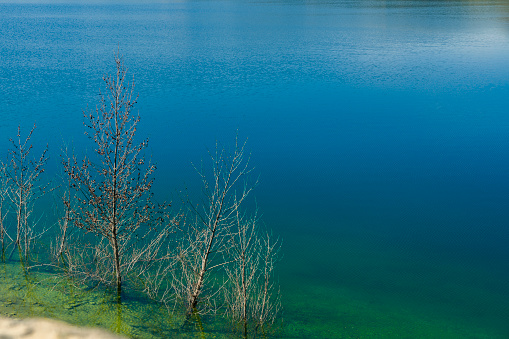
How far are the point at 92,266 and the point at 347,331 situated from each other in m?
4.83

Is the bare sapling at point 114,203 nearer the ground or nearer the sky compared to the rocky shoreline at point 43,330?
nearer the sky

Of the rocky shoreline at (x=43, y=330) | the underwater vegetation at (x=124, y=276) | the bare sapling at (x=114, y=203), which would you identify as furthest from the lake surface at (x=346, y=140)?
the rocky shoreline at (x=43, y=330)

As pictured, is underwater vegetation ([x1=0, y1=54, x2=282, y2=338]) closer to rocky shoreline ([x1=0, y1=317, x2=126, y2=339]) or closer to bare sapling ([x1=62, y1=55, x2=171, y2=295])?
Answer: bare sapling ([x1=62, y1=55, x2=171, y2=295])

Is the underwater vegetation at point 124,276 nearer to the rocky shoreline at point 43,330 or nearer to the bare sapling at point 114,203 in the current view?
the bare sapling at point 114,203

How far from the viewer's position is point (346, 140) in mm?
17000

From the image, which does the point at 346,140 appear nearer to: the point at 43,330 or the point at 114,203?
the point at 114,203

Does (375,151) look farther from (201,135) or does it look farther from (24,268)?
(24,268)

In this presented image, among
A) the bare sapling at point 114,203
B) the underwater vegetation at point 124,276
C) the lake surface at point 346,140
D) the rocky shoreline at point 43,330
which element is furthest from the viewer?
the lake surface at point 346,140

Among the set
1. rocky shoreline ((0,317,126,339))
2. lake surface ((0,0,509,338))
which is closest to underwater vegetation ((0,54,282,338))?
rocky shoreline ((0,317,126,339))

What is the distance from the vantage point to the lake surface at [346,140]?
968cm

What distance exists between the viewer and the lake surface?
968cm

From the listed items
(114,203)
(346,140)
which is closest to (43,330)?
(114,203)

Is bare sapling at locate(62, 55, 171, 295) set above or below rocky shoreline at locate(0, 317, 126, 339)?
above

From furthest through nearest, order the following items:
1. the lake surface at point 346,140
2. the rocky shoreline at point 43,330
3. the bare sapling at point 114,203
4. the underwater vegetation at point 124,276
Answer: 1. the lake surface at point 346,140
2. the underwater vegetation at point 124,276
3. the bare sapling at point 114,203
4. the rocky shoreline at point 43,330
